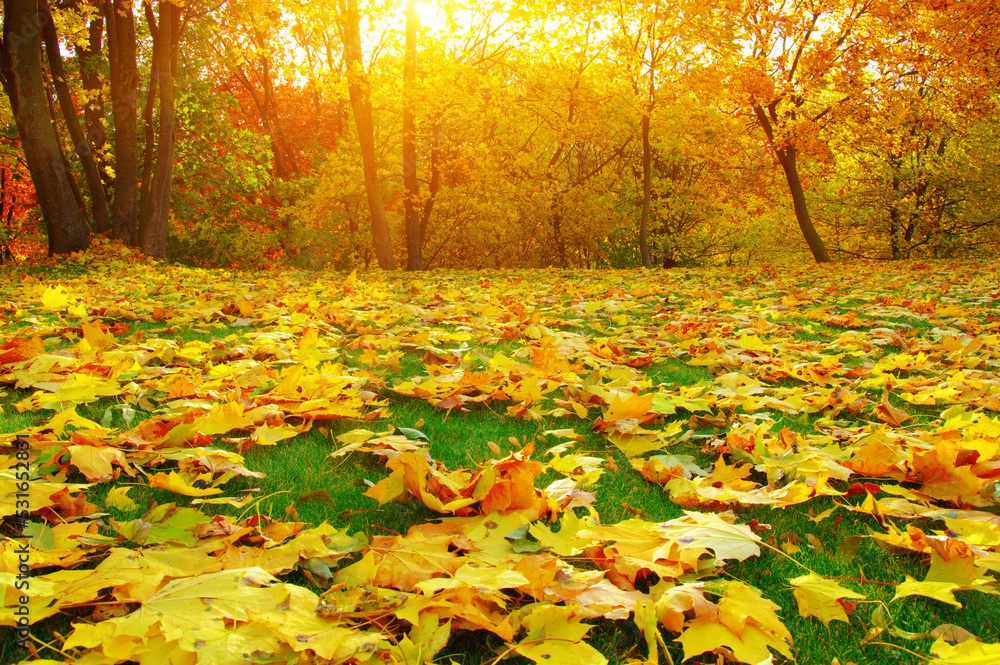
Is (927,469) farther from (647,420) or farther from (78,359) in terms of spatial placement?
(78,359)

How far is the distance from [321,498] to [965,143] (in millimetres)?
17118

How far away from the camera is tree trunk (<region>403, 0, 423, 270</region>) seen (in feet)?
38.4

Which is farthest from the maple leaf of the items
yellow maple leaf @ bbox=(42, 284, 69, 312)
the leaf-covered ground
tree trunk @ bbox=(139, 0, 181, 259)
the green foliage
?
the green foliage

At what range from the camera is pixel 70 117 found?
10.9m

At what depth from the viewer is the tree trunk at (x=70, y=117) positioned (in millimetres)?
10484

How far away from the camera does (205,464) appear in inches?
57.5

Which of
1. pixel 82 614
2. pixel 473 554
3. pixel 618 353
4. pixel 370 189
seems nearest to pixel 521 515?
pixel 473 554

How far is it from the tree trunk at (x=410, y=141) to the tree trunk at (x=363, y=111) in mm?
825

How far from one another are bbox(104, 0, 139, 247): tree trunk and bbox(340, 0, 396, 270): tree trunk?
12.2 feet

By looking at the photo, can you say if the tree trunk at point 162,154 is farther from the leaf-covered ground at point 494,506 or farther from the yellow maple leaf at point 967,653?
the yellow maple leaf at point 967,653

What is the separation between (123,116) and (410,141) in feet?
17.0

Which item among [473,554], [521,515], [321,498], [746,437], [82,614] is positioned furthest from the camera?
[746,437]

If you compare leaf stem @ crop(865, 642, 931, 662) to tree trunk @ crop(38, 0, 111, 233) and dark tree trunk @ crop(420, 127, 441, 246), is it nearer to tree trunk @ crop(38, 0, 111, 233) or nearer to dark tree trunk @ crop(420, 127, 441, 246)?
tree trunk @ crop(38, 0, 111, 233)

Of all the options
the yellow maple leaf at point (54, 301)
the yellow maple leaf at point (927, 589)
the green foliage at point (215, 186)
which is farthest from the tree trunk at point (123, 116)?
the yellow maple leaf at point (927, 589)
